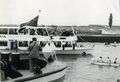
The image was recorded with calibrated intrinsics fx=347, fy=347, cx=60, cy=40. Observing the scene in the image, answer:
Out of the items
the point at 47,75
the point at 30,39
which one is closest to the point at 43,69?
the point at 47,75

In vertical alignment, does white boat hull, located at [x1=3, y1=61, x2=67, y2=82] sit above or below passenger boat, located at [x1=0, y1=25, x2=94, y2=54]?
above

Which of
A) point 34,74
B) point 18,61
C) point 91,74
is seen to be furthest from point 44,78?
point 91,74

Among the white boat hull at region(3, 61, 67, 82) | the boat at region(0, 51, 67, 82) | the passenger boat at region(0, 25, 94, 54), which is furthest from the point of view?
the passenger boat at region(0, 25, 94, 54)

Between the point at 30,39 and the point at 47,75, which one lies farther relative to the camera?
the point at 30,39

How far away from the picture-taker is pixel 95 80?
2322 centimetres

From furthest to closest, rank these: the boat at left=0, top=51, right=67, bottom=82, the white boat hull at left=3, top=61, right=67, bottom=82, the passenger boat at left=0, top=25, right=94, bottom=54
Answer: the passenger boat at left=0, top=25, right=94, bottom=54 < the boat at left=0, top=51, right=67, bottom=82 < the white boat hull at left=3, top=61, right=67, bottom=82

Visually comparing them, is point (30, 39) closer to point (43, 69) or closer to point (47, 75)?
point (43, 69)

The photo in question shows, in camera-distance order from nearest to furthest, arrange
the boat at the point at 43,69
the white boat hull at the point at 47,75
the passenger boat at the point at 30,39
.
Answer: the white boat hull at the point at 47,75, the boat at the point at 43,69, the passenger boat at the point at 30,39

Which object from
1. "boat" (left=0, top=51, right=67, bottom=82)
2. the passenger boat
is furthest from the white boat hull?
the passenger boat

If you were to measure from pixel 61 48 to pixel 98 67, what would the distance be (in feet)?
34.9

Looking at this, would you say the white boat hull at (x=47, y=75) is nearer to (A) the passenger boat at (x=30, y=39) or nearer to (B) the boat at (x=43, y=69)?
(B) the boat at (x=43, y=69)

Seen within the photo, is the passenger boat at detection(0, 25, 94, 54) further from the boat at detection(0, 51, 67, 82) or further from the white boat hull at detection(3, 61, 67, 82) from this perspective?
the boat at detection(0, 51, 67, 82)

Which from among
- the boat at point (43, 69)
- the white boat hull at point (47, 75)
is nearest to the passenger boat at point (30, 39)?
the white boat hull at point (47, 75)

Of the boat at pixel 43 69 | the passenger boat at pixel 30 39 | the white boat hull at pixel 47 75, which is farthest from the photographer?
the passenger boat at pixel 30 39
